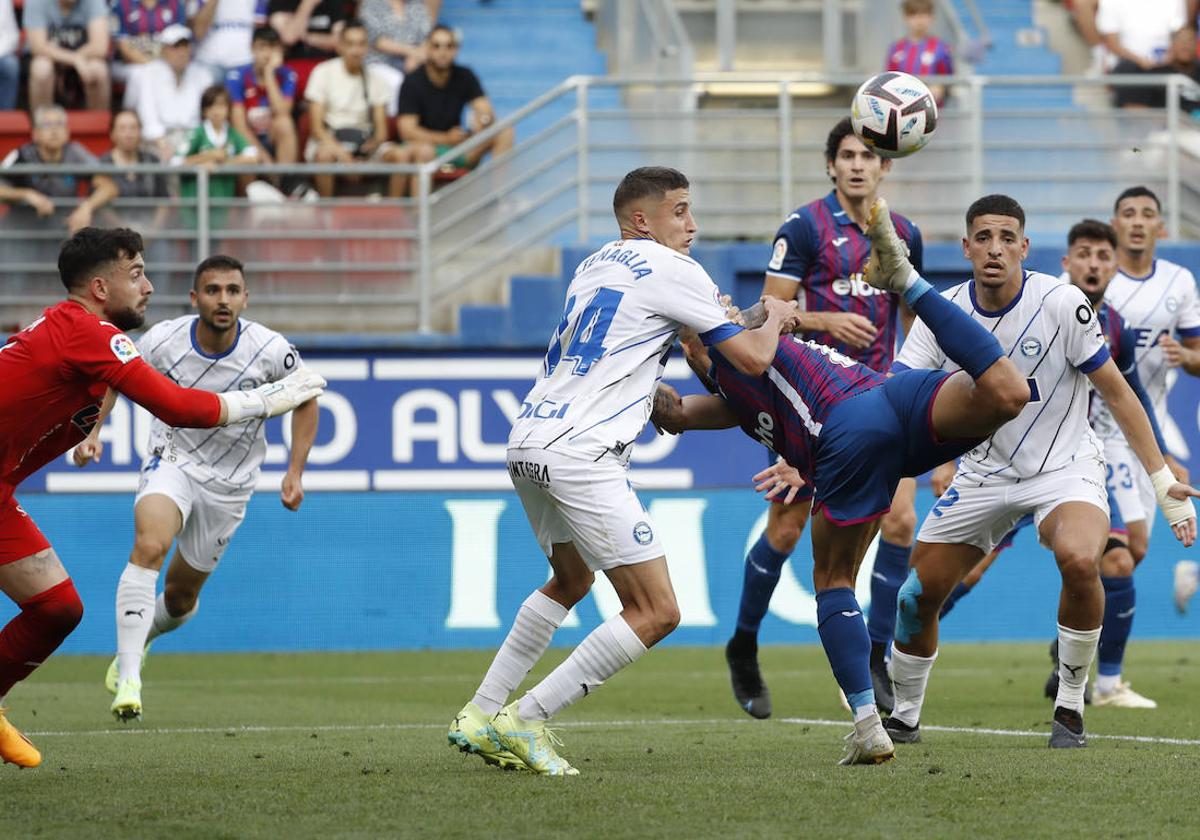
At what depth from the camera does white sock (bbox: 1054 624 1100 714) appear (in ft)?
24.8

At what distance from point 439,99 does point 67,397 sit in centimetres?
1087

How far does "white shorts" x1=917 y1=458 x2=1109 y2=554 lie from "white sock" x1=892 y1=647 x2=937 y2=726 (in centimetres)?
52

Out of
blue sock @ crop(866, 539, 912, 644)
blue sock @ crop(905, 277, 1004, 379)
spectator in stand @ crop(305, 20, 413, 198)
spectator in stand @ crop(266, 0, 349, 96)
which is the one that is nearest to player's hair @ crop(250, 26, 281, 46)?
spectator in stand @ crop(305, 20, 413, 198)

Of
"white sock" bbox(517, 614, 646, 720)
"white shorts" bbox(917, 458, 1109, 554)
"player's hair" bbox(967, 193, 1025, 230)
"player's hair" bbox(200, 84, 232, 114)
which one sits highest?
"player's hair" bbox(200, 84, 232, 114)

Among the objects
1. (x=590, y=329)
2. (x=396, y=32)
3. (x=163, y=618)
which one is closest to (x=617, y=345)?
(x=590, y=329)

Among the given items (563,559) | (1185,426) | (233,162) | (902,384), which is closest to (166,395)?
(563,559)

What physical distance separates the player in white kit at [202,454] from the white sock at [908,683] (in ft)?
11.8

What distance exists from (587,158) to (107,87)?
5.18 m

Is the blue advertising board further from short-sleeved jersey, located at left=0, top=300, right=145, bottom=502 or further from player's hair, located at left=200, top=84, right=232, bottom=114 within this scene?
short-sleeved jersey, located at left=0, top=300, right=145, bottom=502

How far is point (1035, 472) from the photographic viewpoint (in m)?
7.90

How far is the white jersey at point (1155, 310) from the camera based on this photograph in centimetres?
1128

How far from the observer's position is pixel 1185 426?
16.0m

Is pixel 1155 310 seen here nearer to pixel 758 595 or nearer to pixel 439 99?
pixel 758 595

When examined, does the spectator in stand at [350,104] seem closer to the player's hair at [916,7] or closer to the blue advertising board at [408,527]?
the blue advertising board at [408,527]
